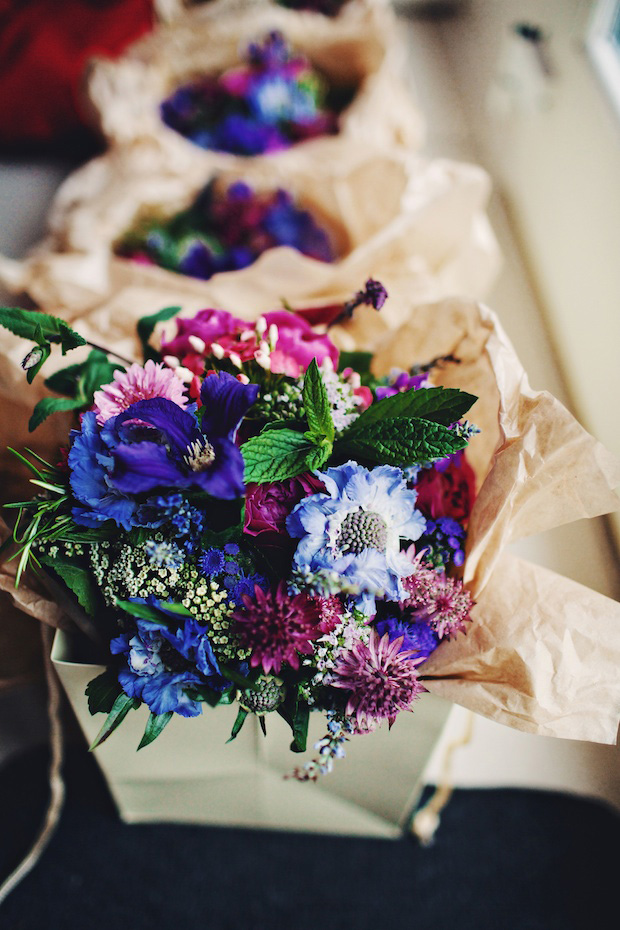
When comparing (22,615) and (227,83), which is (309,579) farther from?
(227,83)

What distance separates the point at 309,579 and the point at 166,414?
0.18 meters

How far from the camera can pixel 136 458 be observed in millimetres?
→ 466

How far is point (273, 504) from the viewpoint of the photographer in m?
0.55

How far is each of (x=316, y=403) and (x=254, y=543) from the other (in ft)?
0.46

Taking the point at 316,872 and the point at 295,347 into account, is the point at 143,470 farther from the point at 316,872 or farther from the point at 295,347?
the point at 316,872

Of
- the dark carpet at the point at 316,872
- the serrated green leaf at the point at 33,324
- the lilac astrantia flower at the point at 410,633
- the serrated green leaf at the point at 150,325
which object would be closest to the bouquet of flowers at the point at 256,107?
the serrated green leaf at the point at 150,325

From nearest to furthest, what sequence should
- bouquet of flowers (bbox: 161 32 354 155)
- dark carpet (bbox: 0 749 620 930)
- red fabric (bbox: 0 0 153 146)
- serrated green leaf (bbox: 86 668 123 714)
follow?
serrated green leaf (bbox: 86 668 123 714) < dark carpet (bbox: 0 749 620 930) < bouquet of flowers (bbox: 161 32 354 155) < red fabric (bbox: 0 0 153 146)

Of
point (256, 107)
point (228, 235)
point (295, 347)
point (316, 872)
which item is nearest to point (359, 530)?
point (295, 347)

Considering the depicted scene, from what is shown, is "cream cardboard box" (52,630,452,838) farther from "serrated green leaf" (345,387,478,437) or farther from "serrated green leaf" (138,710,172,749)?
"serrated green leaf" (345,387,478,437)

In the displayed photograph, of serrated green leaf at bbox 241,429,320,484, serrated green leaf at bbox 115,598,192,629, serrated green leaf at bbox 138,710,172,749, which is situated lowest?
serrated green leaf at bbox 138,710,172,749

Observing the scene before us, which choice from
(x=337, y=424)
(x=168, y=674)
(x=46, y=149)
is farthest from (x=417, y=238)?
(x=46, y=149)

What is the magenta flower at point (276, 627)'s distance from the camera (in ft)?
1.59

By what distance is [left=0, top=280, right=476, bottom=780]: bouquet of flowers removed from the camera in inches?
19.6

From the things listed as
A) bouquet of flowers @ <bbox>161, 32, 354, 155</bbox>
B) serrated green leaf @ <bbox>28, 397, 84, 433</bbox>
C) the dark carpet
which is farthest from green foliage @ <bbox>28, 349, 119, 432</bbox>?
bouquet of flowers @ <bbox>161, 32, 354, 155</bbox>
